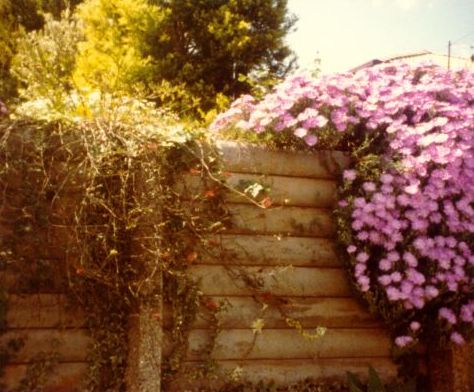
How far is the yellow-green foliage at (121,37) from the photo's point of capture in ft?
29.5

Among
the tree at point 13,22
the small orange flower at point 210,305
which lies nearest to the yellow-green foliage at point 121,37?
Answer: the tree at point 13,22

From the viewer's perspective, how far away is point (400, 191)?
3.70m

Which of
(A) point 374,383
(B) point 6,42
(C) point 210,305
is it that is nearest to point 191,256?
(C) point 210,305

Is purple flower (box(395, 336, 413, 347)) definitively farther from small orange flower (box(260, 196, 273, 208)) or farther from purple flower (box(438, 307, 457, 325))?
small orange flower (box(260, 196, 273, 208))

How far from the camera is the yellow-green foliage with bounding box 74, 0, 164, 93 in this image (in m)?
8.98

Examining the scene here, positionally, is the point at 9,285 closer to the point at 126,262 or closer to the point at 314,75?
the point at 126,262

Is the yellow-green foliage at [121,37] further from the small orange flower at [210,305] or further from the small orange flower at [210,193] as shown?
the small orange flower at [210,305]

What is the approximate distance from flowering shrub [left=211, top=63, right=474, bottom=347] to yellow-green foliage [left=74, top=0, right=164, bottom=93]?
495 centimetres

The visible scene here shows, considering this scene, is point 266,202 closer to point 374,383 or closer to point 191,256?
point 191,256

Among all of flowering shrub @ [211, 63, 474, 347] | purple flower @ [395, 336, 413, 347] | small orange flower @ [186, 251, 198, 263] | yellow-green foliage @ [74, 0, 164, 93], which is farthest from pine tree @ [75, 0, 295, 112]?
purple flower @ [395, 336, 413, 347]

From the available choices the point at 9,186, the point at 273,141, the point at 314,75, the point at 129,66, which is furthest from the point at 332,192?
the point at 129,66

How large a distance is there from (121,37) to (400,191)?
7.52 metres

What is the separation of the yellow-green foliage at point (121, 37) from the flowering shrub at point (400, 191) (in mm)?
4946

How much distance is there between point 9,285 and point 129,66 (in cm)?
626
